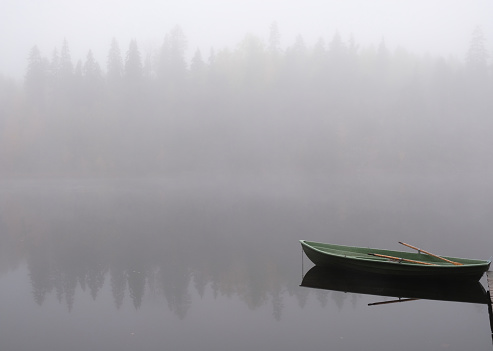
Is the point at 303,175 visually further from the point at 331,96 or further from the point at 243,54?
the point at 243,54

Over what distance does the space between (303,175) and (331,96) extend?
982 inches

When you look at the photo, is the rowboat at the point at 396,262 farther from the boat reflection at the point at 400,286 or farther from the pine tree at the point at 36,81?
the pine tree at the point at 36,81

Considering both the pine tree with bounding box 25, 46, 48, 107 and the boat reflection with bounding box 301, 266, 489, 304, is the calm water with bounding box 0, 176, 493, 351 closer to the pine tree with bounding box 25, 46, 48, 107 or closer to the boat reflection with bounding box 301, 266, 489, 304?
the boat reflection with bounding box 301, 266, 489, 304

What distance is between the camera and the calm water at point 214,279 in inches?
480

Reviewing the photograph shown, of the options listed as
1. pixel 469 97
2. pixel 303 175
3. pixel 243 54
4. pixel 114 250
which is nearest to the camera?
pixel 114 250

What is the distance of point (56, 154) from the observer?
85438 mm

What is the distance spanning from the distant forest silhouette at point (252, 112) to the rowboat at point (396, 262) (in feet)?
197

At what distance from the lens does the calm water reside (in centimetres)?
1220

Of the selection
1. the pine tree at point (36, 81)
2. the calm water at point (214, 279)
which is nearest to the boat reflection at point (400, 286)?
the calm water at point (214, 279)

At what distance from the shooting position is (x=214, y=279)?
17453 mm

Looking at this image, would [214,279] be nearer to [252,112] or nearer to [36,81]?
[252,112]

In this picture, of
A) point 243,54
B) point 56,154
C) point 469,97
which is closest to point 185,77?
point 243,54

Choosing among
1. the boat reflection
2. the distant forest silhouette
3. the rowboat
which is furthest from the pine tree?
the boat reflection

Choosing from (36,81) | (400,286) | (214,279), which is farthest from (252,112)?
(400,286)
